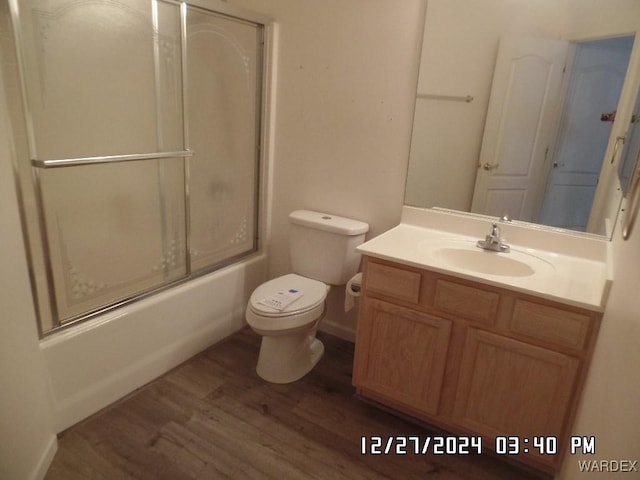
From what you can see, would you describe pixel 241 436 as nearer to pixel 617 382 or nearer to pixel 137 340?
pixel 137 340

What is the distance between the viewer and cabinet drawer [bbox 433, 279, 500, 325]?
160 centimetres

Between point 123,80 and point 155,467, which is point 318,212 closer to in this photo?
point 123,80

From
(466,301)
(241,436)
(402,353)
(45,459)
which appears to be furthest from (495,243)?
(45,459)

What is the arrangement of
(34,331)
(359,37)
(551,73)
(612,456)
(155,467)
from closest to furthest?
(612,456) → (34,331) → (155,467) → (551,73) → (359,37)

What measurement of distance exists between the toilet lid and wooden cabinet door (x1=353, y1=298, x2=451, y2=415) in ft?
1.01

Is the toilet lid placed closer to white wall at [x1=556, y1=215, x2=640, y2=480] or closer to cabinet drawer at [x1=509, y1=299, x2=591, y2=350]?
cabinet drawer at [x1=509, y1=299, x2=591, y2=350]

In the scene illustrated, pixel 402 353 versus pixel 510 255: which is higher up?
pixel 510 255

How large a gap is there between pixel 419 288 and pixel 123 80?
64.1 inches

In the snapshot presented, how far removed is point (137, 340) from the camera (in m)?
2.03

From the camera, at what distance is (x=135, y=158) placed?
1.91m

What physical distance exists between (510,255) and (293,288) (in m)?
1.05

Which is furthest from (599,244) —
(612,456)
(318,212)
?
(318,212)

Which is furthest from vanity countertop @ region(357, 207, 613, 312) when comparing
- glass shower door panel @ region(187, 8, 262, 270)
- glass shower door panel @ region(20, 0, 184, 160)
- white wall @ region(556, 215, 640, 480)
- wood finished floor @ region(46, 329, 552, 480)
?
glass shower door panel @ region(20, 0, 184, 160)

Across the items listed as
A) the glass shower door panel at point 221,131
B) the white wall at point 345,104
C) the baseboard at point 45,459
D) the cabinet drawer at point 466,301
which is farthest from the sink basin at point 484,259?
the baseboard at point 45,459
